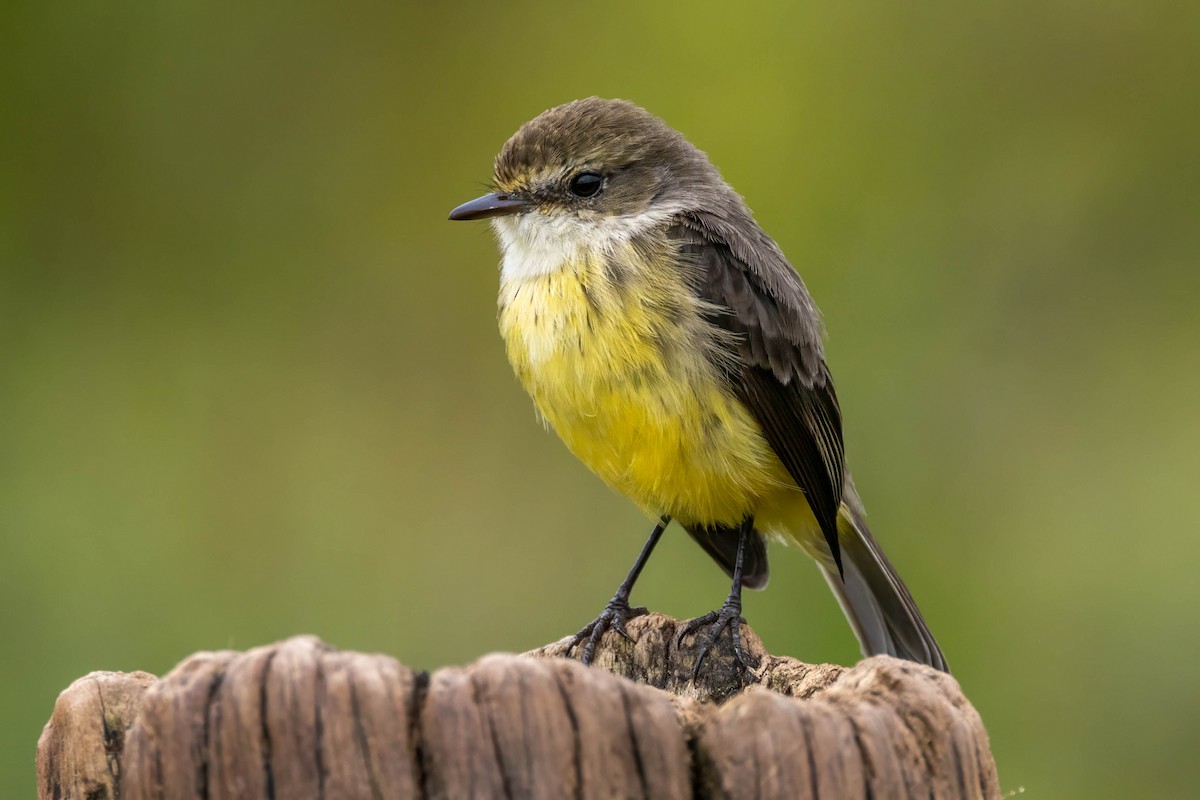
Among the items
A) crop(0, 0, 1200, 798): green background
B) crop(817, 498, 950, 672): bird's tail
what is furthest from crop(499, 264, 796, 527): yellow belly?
crop(0, 0, 1200, 798): green background

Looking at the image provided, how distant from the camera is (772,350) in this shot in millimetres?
4727

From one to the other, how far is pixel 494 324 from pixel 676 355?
10.3ft

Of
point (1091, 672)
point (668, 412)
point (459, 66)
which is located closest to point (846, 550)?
point (668, 412)

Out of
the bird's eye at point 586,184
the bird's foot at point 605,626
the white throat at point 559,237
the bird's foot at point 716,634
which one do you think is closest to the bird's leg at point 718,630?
the bird's foot at point 716,634

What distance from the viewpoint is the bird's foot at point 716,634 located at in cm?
398

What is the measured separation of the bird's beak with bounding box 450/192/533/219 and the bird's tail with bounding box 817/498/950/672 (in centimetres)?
157

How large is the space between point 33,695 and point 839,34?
197 inches

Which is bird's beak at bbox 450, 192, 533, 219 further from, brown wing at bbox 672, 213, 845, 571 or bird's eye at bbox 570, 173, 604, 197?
brown wing at bbox 672, 213, 845, 571

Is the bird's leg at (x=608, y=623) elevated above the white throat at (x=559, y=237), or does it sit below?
below

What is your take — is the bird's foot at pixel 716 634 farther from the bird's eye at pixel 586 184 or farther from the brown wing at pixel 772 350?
the bird's eye at pixel 586 184

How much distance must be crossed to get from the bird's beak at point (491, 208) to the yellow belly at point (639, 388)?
0.35 meters

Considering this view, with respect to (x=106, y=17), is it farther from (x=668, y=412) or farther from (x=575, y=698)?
(x=575, y=698)

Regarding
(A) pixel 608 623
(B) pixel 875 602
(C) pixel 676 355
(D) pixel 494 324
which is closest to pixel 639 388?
(C) pixel 676 355

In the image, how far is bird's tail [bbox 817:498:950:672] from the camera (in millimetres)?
4996
